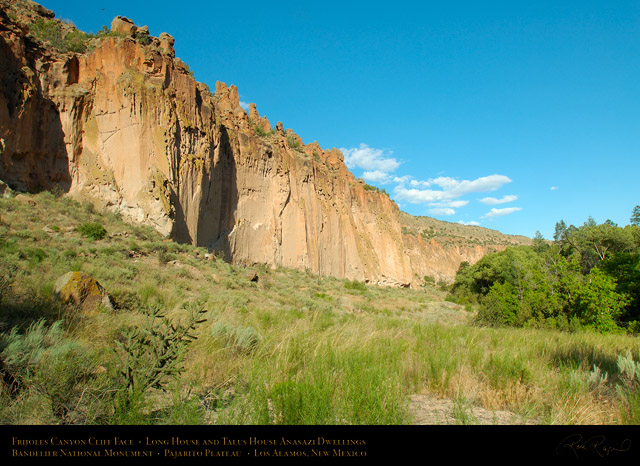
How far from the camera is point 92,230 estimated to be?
1468cm

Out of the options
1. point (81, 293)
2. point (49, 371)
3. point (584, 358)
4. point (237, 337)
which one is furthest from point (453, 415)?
point (81, 293)

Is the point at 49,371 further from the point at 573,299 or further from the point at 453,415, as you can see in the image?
the point at 573,299

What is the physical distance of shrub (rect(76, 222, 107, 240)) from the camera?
47.5ft

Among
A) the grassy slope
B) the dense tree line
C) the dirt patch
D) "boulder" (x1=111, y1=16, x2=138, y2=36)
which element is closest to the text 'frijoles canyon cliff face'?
"boulder" (x1=111, y1=16, x2=138, y2=36)

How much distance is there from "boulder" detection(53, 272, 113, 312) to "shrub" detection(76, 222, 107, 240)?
989 cm

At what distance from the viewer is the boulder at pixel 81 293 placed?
227 inches

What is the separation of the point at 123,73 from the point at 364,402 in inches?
916

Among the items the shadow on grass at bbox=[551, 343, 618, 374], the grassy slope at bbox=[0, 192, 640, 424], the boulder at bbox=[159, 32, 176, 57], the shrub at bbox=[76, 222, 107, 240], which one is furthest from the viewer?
the boulder at bbox=[159, 32, 176, 57]

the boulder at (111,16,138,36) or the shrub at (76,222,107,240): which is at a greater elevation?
the boulder at (111,16,138,36)

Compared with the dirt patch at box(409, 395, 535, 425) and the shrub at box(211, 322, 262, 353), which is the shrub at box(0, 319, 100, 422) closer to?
the shrub at box(211, 322, 262, 353)

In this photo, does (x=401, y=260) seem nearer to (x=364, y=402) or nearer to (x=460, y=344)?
(x=460, y=344)

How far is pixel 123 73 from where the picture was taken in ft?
63.0

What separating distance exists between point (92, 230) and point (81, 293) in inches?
417
